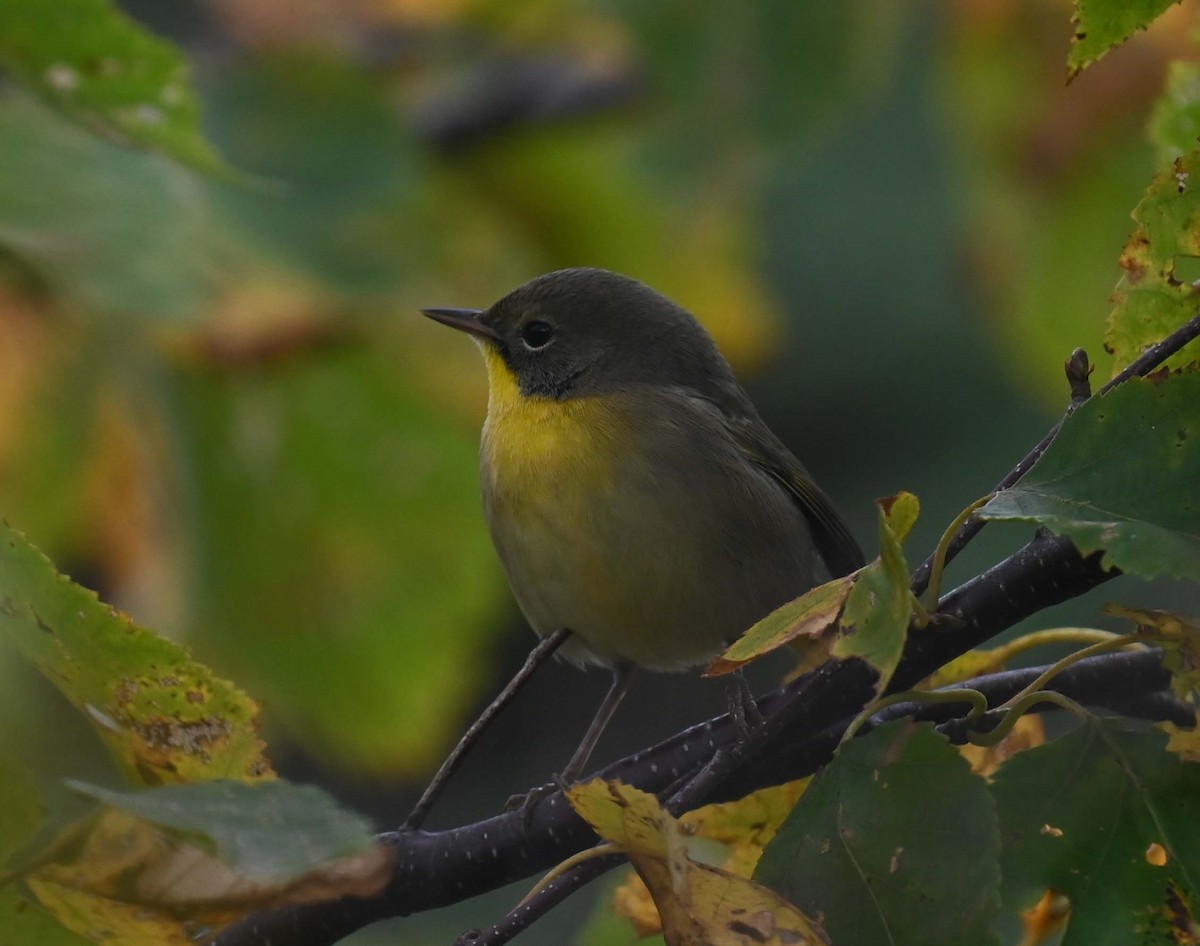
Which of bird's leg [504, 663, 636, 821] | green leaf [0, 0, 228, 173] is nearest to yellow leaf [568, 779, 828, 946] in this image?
bird's leg [504, 663, 636, 821]

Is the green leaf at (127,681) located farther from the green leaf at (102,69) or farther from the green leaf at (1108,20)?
the green leaf at (1108,20)

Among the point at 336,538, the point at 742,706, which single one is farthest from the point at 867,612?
the point at 336,538

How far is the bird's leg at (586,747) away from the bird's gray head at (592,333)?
68 centimetres

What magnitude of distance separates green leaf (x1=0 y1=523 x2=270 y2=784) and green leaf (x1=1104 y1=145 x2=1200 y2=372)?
1.04 metres

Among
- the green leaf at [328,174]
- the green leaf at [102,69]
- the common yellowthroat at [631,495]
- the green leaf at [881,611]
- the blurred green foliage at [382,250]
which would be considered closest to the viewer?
the green leaf at [881,611]

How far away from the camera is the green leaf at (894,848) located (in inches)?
59.5

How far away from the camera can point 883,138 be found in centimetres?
747

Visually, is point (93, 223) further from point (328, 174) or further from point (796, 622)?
point (796, 622)

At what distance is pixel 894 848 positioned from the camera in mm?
1563

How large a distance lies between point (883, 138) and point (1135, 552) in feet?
20.8

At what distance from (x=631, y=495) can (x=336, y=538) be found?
1058 millimetres

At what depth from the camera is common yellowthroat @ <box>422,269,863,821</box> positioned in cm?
313

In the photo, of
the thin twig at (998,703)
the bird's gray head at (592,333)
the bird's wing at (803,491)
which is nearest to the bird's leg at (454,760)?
the thin twig at (998,703)

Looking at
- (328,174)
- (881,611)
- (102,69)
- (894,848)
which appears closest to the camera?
(881,611)
